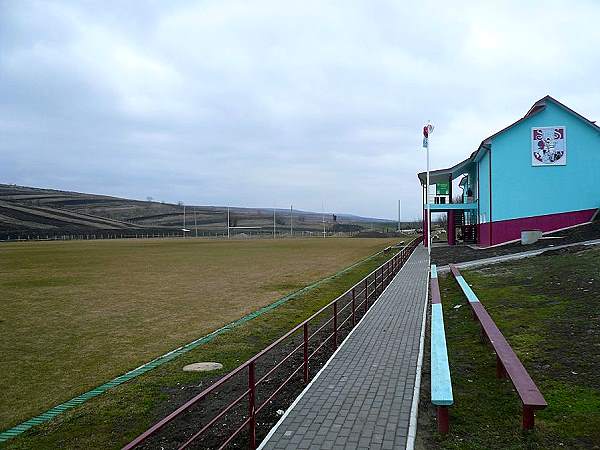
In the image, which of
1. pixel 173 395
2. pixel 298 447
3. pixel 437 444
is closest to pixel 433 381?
pixel 437 444

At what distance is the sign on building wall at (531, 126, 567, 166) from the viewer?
26938mm

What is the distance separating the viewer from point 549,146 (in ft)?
89.4

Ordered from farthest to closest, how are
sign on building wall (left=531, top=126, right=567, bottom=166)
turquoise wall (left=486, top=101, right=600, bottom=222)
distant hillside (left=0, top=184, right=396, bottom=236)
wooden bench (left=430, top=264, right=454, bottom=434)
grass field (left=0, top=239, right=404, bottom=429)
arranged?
distant hillside (left=0, top=184, right=396, bottom=236) → sign on building wall (left=531, top=126, right=567, bottom=166) → turquoise wall (left=486, top=101, right=600, bottom=222) → grass field (left=0, top=239, right=404, bottom=429) → wooden bench (left=430, top=264, right=454, bottom=434)

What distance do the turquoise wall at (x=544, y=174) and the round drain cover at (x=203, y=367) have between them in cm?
2318

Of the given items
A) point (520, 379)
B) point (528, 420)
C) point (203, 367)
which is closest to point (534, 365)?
point (520, 379)

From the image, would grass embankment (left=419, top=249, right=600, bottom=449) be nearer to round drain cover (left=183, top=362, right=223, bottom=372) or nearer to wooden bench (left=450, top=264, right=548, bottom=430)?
wooden bench (left=450, top=264, right=548, bottom=430)

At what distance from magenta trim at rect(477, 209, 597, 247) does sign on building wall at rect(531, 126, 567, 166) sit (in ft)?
9.13

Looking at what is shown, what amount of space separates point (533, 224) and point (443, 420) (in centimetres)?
2525

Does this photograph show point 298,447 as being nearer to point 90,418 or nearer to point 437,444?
point 437,444

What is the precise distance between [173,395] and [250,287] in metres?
12.0

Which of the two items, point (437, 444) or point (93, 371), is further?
point (93, 371)

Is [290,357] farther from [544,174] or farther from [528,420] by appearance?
[544,174]

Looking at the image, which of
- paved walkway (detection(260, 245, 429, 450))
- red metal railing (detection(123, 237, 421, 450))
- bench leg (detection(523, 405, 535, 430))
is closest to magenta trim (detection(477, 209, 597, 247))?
red metal railing (detection(123, 237, 421, 450))

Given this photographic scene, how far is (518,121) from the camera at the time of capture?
2705cm
